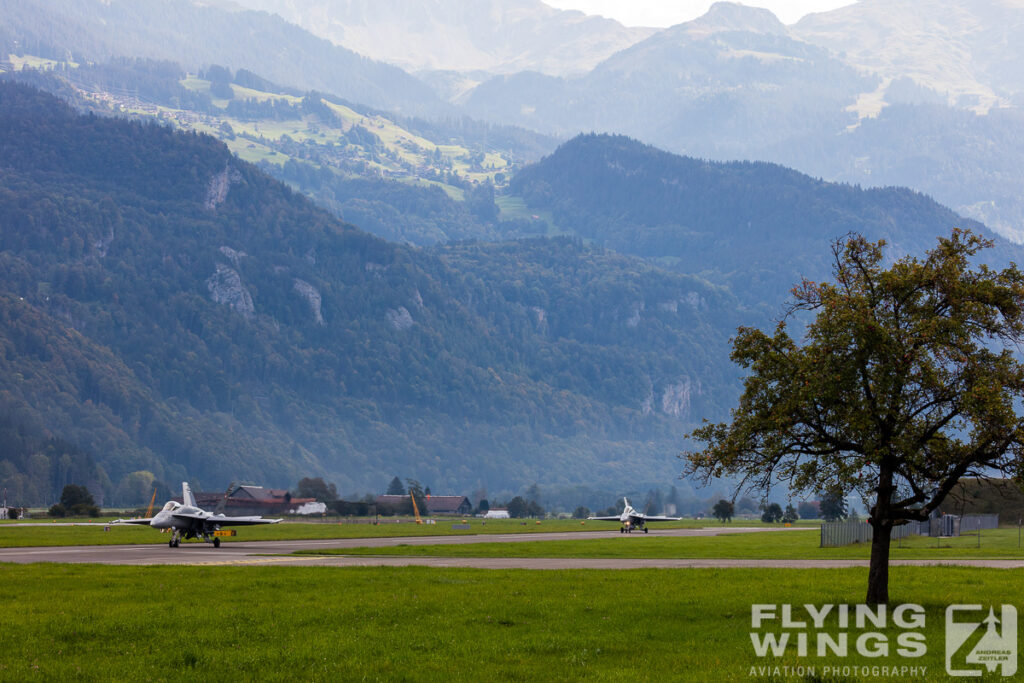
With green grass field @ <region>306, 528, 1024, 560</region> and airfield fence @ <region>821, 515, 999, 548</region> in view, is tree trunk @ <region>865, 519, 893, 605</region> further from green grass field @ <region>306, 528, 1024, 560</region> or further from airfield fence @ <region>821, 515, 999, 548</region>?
green grass field @ <region>306, 528, 1024, 560</region>

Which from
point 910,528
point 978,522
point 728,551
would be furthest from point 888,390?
point 978,522

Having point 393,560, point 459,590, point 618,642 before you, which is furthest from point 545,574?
point 618,642

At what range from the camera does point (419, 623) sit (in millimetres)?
35500

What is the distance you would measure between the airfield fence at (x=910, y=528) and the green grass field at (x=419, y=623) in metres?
32.4

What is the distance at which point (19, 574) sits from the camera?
51.7m

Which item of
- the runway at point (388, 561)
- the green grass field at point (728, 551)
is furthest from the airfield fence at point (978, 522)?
the runway at point (388, 561)

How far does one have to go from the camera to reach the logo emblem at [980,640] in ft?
92.7

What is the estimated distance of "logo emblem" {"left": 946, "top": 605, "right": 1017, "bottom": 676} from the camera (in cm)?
2825

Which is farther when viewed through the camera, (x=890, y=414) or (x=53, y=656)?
(x=890, y=414)

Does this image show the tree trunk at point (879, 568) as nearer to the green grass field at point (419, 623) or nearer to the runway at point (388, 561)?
the green grass field at point (419, 623)

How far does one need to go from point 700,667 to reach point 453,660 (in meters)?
6.45

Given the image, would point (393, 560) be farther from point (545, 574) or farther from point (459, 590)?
point (459, 590)

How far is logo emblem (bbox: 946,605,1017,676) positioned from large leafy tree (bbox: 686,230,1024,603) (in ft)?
10.4

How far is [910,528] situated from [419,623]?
8757 cm
